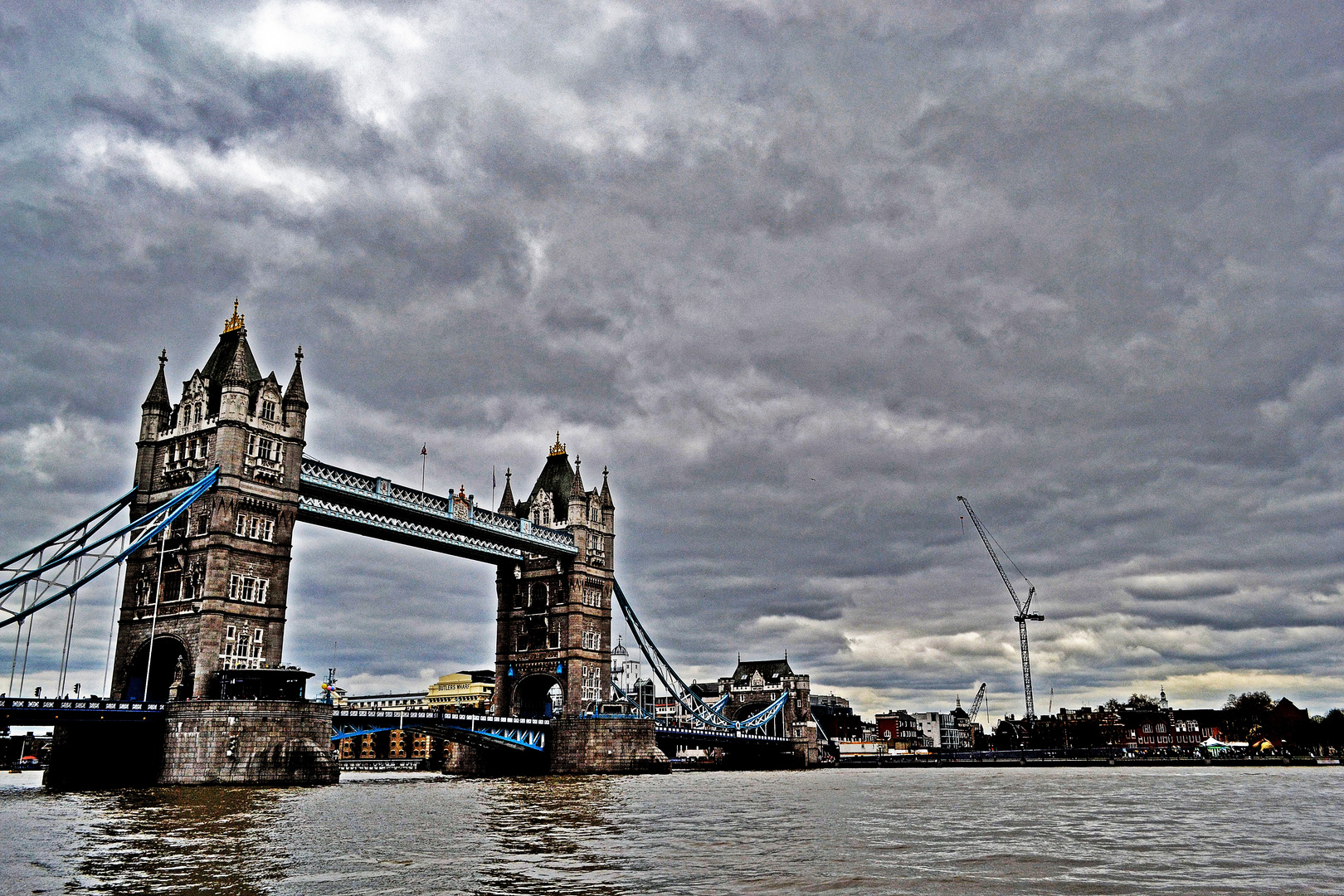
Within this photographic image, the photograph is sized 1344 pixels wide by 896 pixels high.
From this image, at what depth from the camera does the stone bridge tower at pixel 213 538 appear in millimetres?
74625

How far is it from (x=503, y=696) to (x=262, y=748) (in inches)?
2059

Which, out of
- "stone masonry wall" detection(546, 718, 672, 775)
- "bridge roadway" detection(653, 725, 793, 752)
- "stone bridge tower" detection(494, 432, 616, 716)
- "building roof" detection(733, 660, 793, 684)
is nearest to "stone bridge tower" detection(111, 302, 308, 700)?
"stone masonry wall" detection(546, 718, 672, 775)

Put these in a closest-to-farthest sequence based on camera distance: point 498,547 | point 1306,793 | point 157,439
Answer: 1. point 1306,793
2. point 157,439
3. point 498,547

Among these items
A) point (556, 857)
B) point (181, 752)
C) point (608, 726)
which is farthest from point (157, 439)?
point (556, 857)

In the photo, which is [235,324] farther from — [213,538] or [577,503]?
[577,503]

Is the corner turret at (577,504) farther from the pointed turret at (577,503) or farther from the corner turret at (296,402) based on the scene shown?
the corner turret at (296,402)

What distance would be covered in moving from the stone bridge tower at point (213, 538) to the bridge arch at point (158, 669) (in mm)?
86

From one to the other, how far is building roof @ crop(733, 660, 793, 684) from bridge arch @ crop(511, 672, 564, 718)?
62.8m

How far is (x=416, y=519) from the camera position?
98875mm

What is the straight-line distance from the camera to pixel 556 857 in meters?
27.4

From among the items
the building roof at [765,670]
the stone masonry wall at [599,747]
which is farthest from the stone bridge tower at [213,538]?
the building roof at [765,670]

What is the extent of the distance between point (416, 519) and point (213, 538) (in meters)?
25.2

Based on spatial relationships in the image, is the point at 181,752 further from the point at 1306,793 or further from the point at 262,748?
the point at 1306,793

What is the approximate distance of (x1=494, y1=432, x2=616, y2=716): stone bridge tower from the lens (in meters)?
115
